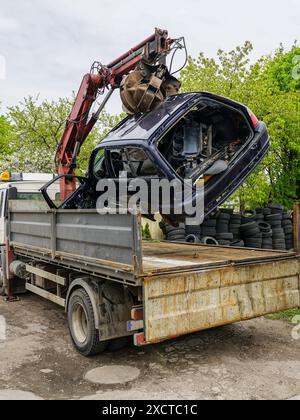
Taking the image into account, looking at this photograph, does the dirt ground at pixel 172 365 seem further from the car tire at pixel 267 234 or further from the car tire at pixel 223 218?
the car tire at pixel 267 234

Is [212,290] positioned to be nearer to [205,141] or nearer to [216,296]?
[216,296]

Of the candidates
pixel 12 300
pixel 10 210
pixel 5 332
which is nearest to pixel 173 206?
pixel 5 332

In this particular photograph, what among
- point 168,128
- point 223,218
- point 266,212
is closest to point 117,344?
point 168,128

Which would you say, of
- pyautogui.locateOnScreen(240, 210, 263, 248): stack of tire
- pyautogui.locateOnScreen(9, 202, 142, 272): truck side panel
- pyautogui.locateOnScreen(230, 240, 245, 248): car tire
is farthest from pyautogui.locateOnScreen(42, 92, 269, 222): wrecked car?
pyautogui.locateOnScreen(240, 210, 263, 248): stack of tire

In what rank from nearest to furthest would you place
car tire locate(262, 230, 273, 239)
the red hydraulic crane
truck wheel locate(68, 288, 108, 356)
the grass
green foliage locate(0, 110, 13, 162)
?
truck wheel locate(68, 288, 108, 356), the red hydraulic crane, the grass, car tire locate(262, 230, 273, 239), green foliage locate(0, 110, 13, 162)

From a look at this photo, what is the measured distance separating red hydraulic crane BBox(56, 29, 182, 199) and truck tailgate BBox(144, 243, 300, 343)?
7.89 feet

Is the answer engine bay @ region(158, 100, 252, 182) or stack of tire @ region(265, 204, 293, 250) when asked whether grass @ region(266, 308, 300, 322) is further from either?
stack of tire @ region(265, 204, 293, 250)

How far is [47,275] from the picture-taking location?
20.9 ft

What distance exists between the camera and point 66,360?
5.09m

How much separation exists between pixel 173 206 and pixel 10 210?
12.3 feet

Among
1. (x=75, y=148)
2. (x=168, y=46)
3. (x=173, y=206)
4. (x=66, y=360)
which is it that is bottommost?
(x=66, y=360)

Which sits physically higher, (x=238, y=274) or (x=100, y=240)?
(x=100, y=240)

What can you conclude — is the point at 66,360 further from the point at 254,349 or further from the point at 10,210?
the point at 10,210

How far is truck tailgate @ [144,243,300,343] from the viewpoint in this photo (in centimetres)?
416
